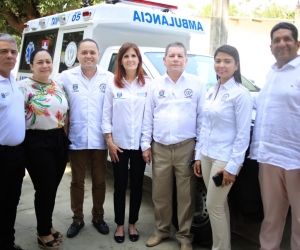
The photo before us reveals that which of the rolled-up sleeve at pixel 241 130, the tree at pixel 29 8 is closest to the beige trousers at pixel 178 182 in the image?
the rolled-up sleeve at pixel 241 130

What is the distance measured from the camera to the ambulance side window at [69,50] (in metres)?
5.36

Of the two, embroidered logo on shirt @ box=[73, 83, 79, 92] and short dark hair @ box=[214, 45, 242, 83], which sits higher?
short dark hair @ box=[214, 45, 242, 83]

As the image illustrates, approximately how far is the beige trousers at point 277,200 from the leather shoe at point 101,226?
1.59 m

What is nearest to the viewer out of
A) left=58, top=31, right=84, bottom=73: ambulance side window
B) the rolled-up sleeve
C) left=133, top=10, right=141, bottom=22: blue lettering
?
the rolled-up sleeve

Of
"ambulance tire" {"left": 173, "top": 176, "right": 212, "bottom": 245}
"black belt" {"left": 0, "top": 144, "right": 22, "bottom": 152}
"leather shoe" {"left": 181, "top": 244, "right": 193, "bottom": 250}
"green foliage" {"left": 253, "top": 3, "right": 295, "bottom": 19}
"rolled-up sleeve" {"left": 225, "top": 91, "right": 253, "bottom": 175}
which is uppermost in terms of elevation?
"green foliage" {"left": 253, "top": 3, "right": 295, "bottom": 19}

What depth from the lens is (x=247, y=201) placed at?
2889mm

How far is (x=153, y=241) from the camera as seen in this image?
3432 millimetres

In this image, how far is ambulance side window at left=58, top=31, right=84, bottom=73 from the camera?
536cm

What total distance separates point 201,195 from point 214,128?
2.97 feet

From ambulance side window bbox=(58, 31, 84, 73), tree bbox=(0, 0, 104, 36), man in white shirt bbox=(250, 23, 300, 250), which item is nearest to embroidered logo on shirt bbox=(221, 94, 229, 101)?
man in white shirt bbox=(250, 23, 300, 250)

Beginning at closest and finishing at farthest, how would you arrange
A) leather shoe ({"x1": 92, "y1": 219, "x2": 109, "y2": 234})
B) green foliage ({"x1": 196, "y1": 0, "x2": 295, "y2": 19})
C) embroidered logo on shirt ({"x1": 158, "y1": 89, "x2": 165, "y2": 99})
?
embroidered logo on shirt ({"x1": 158, "y1": 89, "x2": 165, "y2": 99}) → leather shoe ({"x1": 92, "y1": 219, "x2": 109, "y2": 234}) → green foliage ({"x1": 196, "y1": 0, "x2": 295, "y2": 19})

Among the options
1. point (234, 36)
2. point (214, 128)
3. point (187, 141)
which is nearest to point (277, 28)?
point (214, 128)

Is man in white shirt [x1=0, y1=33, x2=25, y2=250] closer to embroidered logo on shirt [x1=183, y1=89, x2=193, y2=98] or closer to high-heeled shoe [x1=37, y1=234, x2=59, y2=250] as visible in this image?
high-heeled shoe [x1=37, y1=234, x2=59, y2=250]

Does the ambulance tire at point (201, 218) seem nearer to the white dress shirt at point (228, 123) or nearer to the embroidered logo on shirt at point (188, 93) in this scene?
the white dress shirt at point (228, 123)
